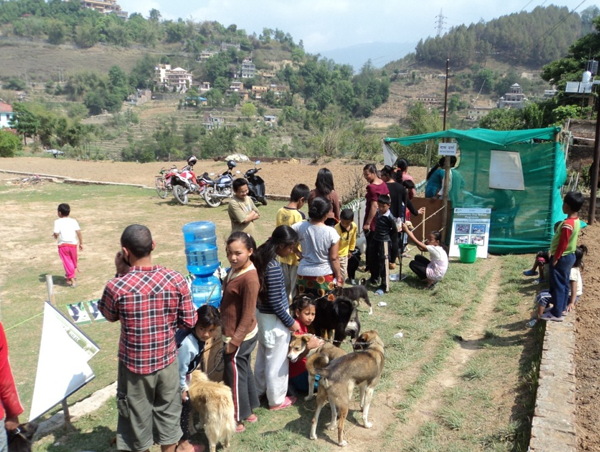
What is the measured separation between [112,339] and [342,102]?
124 m

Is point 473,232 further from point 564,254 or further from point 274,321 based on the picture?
point 274,321

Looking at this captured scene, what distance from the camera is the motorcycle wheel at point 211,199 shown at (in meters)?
13.1

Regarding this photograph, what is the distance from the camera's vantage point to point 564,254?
15.3 feet

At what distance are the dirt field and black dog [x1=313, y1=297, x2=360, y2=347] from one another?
974 cm

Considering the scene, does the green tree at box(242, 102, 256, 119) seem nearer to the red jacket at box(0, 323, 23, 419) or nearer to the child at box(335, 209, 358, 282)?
the child at box(335, 209, 358, 282)

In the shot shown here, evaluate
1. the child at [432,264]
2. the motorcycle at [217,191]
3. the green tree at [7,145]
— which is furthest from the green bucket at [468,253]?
the green tree at [7,145]

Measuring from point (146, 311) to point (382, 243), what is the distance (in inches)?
169

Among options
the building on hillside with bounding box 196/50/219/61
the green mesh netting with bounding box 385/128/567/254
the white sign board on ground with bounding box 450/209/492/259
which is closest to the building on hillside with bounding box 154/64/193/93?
the building on hillside with bounding box 196/50/219/61

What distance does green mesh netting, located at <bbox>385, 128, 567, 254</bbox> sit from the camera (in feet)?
26.8

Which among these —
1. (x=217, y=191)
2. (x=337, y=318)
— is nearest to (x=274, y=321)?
(x=337, y=318)

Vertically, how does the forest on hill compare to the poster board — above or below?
above

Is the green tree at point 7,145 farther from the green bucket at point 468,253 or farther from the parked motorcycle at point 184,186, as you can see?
the green bucket at point 468,253

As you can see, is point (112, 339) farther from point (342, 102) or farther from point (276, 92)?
point (276, 92)

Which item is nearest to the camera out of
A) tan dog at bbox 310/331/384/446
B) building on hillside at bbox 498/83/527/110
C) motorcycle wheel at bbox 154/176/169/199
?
tan dog at bbox 310/331/384/446
